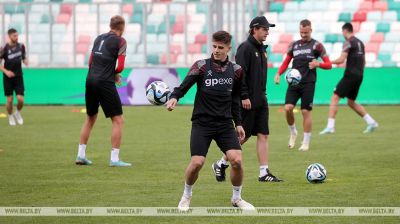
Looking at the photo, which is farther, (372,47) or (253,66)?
(372,47)

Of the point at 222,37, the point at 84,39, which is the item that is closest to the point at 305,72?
the point at 222,37

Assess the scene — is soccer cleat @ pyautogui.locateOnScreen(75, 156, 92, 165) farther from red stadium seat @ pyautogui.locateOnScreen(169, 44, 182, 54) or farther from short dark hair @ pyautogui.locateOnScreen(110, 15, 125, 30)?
red stadium seat @ pyautogui.locateOnScreen(169, 44, 182, 54)

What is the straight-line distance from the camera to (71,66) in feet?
101

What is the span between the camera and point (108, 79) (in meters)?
14.7

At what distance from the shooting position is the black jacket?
42.1 ft

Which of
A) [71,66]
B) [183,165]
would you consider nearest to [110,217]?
[183,165]

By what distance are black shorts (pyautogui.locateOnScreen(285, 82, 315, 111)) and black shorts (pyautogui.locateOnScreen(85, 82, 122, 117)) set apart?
4055 millimetres

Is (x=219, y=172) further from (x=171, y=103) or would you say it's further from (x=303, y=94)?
(x=303, y=94)

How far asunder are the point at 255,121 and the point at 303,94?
4709 mm

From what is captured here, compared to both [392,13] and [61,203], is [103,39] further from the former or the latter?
[392,13]

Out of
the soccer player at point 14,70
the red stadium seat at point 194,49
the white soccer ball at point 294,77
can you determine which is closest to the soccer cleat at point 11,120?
the soccer player at point 14,70

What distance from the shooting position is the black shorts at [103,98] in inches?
578

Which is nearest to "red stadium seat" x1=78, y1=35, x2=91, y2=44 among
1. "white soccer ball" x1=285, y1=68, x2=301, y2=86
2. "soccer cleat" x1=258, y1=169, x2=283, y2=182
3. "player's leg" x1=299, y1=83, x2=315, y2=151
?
"player's leg" x1=299, y1=83, x2=315, y2=151

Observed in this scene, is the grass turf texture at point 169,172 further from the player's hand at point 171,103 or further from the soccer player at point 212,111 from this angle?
the player's hand at point 171,103
